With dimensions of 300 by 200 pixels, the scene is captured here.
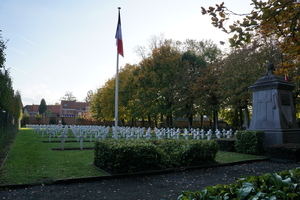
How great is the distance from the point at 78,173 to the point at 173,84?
31.4 m

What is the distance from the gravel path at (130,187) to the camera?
230 inches

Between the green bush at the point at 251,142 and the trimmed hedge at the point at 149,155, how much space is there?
3.94 m

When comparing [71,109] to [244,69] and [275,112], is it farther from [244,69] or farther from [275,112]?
[275,112]

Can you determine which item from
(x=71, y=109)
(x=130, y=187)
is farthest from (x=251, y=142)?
(x=71, y=109)

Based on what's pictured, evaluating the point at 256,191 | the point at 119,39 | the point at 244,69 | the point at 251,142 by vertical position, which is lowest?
the point at 251,142

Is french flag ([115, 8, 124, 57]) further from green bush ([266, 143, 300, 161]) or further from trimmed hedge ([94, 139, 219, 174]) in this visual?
green bush ([266, 143, 300, 161])

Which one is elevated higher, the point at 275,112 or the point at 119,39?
the point at 119,39

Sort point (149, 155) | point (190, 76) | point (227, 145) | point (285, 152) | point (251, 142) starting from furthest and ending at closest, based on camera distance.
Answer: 1. point (190, 76)
2. point (227, 145)
3. point (251, 142)
4. point (285, 152)
5. point (149, 155)

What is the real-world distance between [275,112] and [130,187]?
32.8 feet

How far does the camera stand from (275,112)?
43.7 ft

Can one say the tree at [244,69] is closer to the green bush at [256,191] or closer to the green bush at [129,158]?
the green bush at [129,158]

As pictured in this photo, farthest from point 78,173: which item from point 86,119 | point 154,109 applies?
point 86,119

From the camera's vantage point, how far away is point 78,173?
26.4 ft

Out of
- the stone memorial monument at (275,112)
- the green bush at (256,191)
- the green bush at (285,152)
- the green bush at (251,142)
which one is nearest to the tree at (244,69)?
the stone memorial monument at (275,112)
